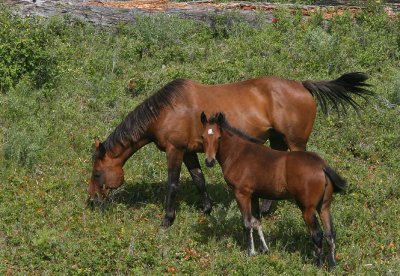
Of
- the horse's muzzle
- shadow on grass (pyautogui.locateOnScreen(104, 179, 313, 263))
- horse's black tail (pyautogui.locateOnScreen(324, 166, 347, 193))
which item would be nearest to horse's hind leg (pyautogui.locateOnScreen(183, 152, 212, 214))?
shadow on grass (pyautogui.locateOnScreen(104, 179, 313, 263))

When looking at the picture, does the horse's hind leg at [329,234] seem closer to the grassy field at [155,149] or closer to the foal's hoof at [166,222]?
the grassy field at [155,149]

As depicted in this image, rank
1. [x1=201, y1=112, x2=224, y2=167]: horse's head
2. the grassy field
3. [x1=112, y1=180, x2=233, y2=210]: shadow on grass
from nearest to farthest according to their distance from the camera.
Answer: the grassy field, [x1=201, y1=112, x2=224, y2=167]: horse's head, [x1=112, y1=180, x2=233, y2=210]: shadow on grass

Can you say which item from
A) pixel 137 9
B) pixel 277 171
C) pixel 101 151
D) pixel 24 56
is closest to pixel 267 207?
pixel 277 171

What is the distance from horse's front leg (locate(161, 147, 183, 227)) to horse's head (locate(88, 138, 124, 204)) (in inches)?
30.9

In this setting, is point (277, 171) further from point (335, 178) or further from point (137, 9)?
point (137, 9)

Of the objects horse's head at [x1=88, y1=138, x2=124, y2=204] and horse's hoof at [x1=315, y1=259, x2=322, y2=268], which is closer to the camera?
horse's hoof at [x1=315, y1=259, x2=322, y2=268]

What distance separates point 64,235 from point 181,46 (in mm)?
7500

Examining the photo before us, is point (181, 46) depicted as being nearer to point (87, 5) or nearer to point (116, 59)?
point (116, 59)

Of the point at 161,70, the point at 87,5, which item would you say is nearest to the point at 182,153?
the point at 161,70

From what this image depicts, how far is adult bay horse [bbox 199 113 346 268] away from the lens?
8609 mm

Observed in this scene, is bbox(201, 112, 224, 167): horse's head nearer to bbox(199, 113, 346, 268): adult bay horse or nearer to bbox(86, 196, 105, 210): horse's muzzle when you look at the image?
bbox(199, 113, 346, 268): adult bay horse

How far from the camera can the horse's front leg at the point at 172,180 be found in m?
10.4

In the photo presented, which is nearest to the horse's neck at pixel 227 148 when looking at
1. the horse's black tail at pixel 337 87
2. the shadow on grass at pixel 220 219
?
the shadow on grass at pixel 220 219

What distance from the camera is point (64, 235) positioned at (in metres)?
9.50
